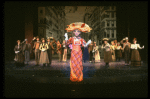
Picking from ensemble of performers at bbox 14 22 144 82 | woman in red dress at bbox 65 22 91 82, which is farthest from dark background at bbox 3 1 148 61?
woman in red dress at bbox 65 22 91 82

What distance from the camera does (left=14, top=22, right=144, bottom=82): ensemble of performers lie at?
4.17 m

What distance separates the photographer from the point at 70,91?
346 cm

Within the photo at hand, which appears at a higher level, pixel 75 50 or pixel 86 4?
pixel 86 4

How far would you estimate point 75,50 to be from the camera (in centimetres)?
417

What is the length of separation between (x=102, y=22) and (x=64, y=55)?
14.7 feet

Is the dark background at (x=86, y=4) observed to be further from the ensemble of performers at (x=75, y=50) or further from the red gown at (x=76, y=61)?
the red gown at (x=76, y=61)

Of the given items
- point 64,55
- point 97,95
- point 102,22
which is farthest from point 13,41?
point 97,95

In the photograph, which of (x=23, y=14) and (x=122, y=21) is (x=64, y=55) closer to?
(x=23, y=14)

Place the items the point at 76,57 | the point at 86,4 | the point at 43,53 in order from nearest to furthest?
the point at 76,57
the point at 43,53
the point at 86,4

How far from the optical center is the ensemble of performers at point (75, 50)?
417cm

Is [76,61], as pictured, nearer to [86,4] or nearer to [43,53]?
[43,53]

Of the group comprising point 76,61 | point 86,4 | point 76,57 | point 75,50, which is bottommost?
point 76,61

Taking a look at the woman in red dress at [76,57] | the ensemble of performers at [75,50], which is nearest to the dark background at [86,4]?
the ensemble of performers at [75,50]

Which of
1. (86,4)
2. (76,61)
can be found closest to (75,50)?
(76,61)
